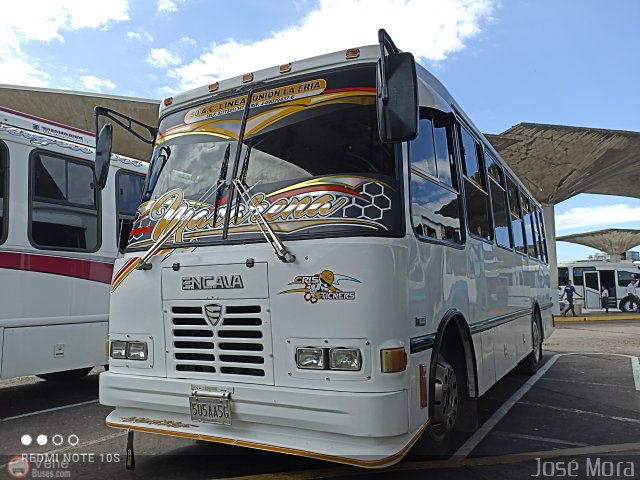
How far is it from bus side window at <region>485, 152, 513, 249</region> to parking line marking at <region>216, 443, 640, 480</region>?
2.37m

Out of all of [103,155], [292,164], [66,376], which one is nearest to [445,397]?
[292,164]

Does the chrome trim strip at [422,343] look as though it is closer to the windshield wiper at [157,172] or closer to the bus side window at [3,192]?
the windshield wiper at [157,172]

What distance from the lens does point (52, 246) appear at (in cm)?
664

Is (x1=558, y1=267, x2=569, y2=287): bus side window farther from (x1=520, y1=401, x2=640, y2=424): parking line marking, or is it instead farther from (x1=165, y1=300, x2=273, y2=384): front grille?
(x1=165, y1=300, x2=273, y2=384): front grille

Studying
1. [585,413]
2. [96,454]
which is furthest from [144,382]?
[585,413]

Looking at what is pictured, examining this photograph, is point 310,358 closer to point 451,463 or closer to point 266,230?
point 266,230

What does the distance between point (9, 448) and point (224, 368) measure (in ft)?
9.25

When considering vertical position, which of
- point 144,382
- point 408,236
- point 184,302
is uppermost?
point 408,236

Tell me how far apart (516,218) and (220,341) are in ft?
18.1

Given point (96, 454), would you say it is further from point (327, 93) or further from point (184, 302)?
point (327, 93)

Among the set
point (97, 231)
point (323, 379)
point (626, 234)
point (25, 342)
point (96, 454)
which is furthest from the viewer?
point (626, 234)

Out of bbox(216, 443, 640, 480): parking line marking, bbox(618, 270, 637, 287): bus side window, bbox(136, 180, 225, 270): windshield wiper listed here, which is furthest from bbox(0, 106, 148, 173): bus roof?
bbox(618, 270, 637, 287): bus side window

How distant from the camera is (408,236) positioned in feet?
12.1

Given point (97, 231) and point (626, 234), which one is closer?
point (97, 231)
